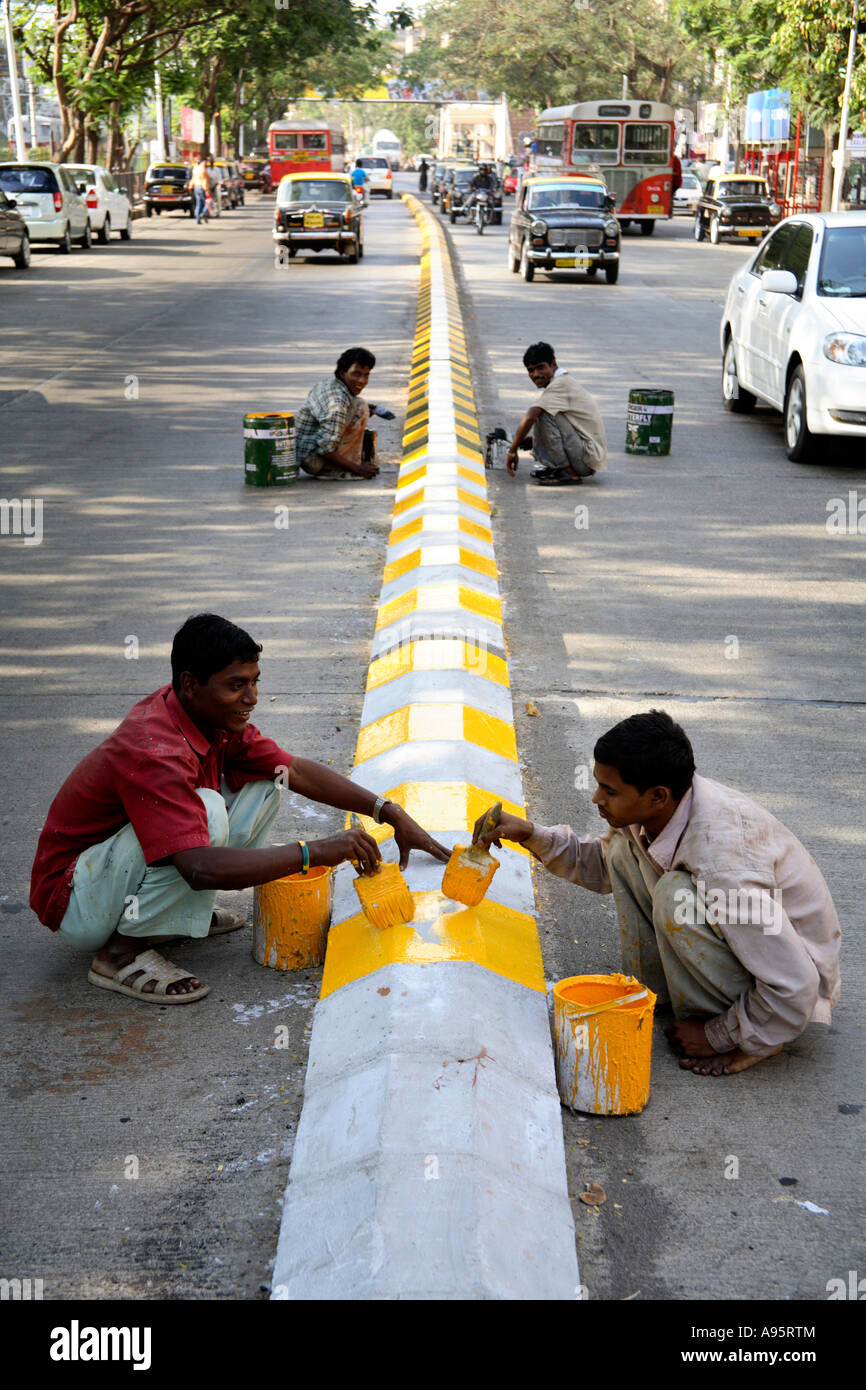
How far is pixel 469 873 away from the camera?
3943mm

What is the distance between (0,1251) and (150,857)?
1.01m

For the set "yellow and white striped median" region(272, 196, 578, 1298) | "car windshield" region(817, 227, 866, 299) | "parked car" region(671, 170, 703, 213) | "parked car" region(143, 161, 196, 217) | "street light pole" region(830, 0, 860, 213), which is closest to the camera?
"yellow and white striped median" region(272, 196, 578, 1298)

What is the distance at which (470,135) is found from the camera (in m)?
90.1

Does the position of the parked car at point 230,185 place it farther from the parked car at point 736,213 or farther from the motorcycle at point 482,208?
the parked car at point 736,213

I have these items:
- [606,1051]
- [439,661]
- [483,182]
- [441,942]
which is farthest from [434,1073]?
[483,182]

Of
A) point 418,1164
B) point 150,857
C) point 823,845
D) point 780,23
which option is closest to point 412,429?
point 823,845

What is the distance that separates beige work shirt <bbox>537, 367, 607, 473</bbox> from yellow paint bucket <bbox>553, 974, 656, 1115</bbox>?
23.2ft

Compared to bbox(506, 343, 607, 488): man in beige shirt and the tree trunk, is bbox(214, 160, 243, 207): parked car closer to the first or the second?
the tree trunk

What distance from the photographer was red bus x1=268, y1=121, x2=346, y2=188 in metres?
54.3

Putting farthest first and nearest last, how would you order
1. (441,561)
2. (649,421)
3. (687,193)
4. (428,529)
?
1. (687,193)
2. (649,421)
3. (428,529)
4. (441,561)

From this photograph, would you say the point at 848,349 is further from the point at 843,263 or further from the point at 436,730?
the point at 436,730

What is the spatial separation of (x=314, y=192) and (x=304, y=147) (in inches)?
1099

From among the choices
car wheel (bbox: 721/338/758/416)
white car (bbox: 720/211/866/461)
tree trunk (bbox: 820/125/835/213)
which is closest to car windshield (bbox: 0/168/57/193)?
car wheel (bbox: 721/338/758/416)

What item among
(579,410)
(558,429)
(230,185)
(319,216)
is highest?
(230,185)
